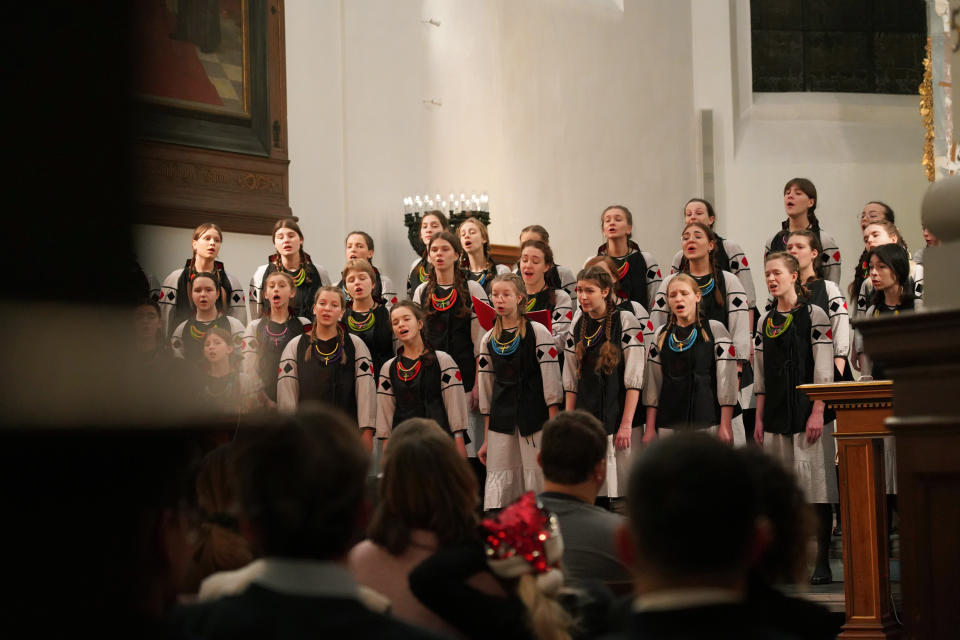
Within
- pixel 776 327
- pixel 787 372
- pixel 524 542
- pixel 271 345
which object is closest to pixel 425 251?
pixel 271 345

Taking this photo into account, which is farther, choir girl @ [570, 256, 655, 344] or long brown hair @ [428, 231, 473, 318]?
long brown hair @ [428, 231, 473, 318]

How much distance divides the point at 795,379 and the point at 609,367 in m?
1.10

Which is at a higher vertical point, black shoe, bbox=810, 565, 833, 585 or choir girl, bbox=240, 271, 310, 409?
choir girl, bbox=240, 271, 310, 409

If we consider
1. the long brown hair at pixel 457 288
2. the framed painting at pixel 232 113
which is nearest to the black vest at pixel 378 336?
the long brown hair at pixel 457 288

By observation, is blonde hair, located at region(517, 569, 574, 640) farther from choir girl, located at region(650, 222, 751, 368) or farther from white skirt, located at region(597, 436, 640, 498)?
Result: choir girl, located at region(650, 222, 751, 368)

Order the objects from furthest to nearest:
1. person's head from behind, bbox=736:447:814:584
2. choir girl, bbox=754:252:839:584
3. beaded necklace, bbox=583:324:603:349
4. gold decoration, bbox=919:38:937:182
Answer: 1. gold decoration, bbox=919:38:937:182
2. beaded necklace, bbox=583:324:603:349
3. choir girl, bbox=754:252:839:584
4. person's head from behind, bbox=736:447:814:584

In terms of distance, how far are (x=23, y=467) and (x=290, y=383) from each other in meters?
7.37

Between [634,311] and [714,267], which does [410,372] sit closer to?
[634,311]

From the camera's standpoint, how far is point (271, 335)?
807 cm

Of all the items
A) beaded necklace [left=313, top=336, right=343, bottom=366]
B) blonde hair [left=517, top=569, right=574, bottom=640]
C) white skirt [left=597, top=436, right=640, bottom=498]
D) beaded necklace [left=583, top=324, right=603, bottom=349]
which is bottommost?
white skirt [left=597, top=436, right=640, bottom=498]

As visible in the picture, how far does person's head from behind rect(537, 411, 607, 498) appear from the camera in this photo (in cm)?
316

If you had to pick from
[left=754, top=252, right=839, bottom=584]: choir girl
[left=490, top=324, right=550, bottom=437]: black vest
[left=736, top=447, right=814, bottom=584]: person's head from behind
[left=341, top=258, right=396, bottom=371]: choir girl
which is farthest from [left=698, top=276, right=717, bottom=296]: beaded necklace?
[left=736, top=447, right=814, bottom=584]: person's head from behind

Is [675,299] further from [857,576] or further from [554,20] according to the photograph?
[554,20]

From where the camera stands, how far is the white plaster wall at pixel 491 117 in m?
12.0
